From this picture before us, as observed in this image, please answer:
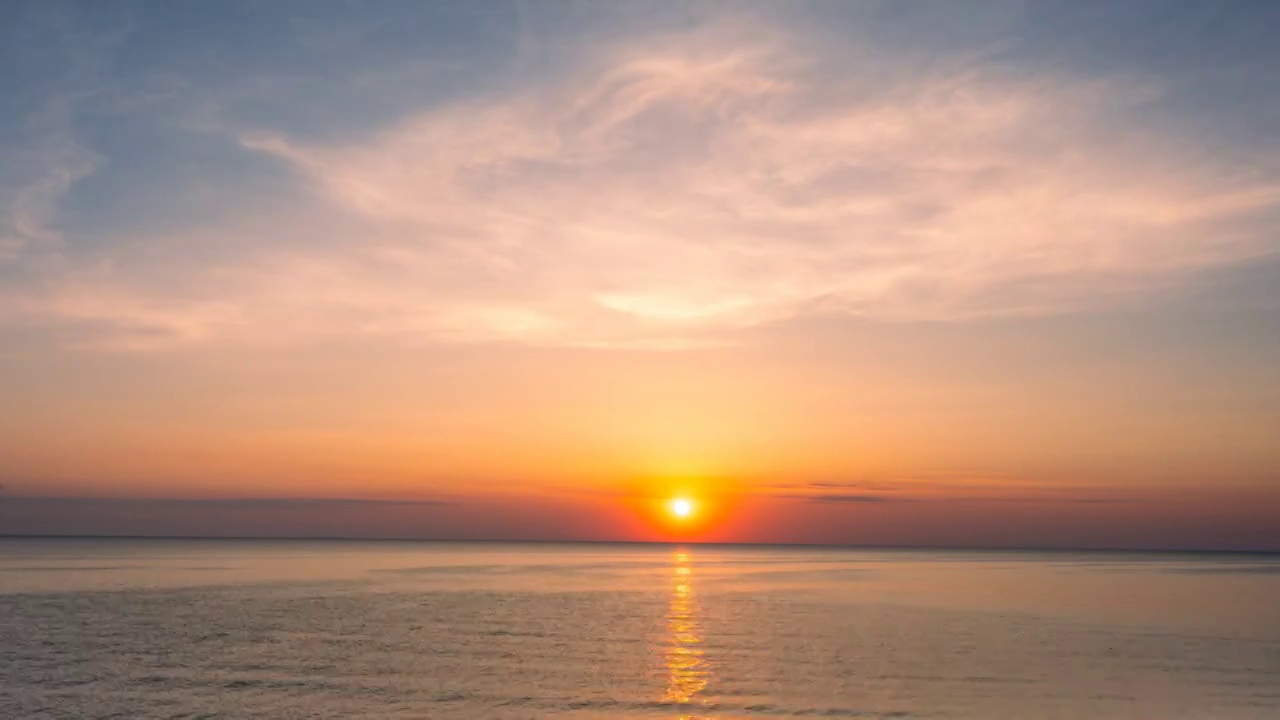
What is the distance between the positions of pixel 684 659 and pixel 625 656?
9.98 ft

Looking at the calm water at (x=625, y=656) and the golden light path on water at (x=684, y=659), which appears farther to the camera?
the golden light path on water at (x=684, y=659)

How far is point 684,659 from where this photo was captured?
156ft

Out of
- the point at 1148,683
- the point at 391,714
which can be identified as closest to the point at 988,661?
the point at 1148,683

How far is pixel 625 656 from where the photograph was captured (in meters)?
48.7

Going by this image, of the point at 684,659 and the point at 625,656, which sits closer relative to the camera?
the point at 684,659

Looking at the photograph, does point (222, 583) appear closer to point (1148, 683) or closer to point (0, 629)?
point (0, 629)

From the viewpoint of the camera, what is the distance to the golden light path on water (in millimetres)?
37750

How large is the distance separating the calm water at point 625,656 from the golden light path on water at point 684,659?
0.22 m

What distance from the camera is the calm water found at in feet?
117

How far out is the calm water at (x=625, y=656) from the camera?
35750mm

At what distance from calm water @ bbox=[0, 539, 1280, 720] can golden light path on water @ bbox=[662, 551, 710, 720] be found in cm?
22

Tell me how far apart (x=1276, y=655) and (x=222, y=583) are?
9628 centimetres

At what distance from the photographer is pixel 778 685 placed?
40.1 meters

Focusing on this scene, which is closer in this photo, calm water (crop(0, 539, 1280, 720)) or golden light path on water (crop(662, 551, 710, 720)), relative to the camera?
calm water (crop(0, 539, 1280, 720))
